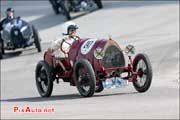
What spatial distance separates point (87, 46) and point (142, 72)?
3.81ft

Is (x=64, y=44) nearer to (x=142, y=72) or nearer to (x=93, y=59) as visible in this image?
(x=93, y=59)

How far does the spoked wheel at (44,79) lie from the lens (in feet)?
53.7

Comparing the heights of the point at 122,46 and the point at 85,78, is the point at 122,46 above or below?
above

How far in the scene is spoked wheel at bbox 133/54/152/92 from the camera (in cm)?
1536

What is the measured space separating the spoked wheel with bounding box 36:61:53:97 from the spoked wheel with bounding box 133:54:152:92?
5.90 feet

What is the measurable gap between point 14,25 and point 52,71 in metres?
9.92

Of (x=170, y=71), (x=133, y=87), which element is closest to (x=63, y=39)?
(x=133, y=87)

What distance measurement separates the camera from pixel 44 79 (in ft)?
55.0

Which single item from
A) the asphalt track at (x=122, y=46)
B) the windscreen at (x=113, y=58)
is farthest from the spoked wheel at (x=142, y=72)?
the windscreen at (x=113, y=58)

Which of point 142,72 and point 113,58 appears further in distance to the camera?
point 142,72

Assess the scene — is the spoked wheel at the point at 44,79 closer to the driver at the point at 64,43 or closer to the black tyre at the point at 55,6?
the driver at the point at 64,43

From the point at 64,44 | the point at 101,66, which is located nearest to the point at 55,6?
the point at 64,44

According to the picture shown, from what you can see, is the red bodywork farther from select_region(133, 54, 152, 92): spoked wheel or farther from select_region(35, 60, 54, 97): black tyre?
select_region(35, 60, 54, 97): black tyre

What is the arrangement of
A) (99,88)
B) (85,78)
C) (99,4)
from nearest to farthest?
1. (85,78)
2. (99,88)
3. (99,4)
